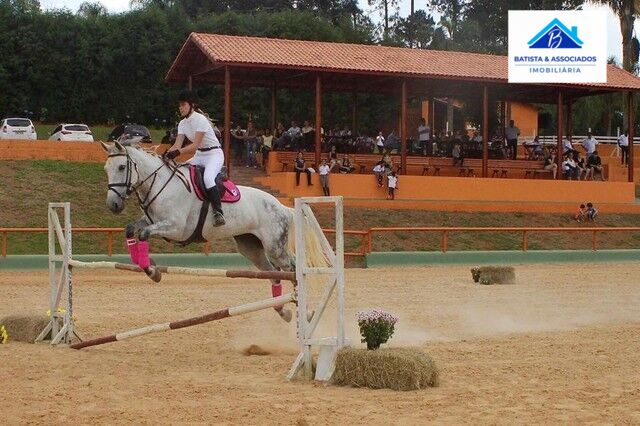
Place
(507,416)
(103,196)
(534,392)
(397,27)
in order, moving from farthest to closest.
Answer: (397,27) → (103,196) → (534,392) → (507,416)

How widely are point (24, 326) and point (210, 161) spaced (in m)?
2.69

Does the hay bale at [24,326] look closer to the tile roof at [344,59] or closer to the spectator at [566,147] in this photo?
the tile roof at [344,59]

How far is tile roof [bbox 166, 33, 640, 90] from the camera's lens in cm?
3042

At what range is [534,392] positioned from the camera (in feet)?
24.8

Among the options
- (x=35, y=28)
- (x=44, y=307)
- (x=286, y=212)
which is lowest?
(x=44, y=307)

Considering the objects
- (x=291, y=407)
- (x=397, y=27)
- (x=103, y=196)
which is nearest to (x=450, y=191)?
(x=103, y=196)

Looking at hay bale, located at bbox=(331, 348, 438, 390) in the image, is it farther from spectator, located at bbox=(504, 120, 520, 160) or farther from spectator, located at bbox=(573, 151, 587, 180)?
spectator, located at bbox=(504, 120, 520, 160)

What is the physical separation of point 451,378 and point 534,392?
0.86 m

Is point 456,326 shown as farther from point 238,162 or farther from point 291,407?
point 238,162

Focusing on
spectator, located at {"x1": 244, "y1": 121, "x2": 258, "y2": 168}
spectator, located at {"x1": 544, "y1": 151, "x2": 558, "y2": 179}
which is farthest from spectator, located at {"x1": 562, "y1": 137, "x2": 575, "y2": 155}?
spectator, located at {"x1": 244, "y1": 121, "x2": 258, "y2": 168}

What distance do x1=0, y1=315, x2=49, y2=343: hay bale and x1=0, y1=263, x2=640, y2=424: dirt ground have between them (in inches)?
15.3

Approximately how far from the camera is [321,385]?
26.1 feet

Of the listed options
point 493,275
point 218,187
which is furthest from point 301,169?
point 218,187

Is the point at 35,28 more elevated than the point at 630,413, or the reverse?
the point at 35,28
